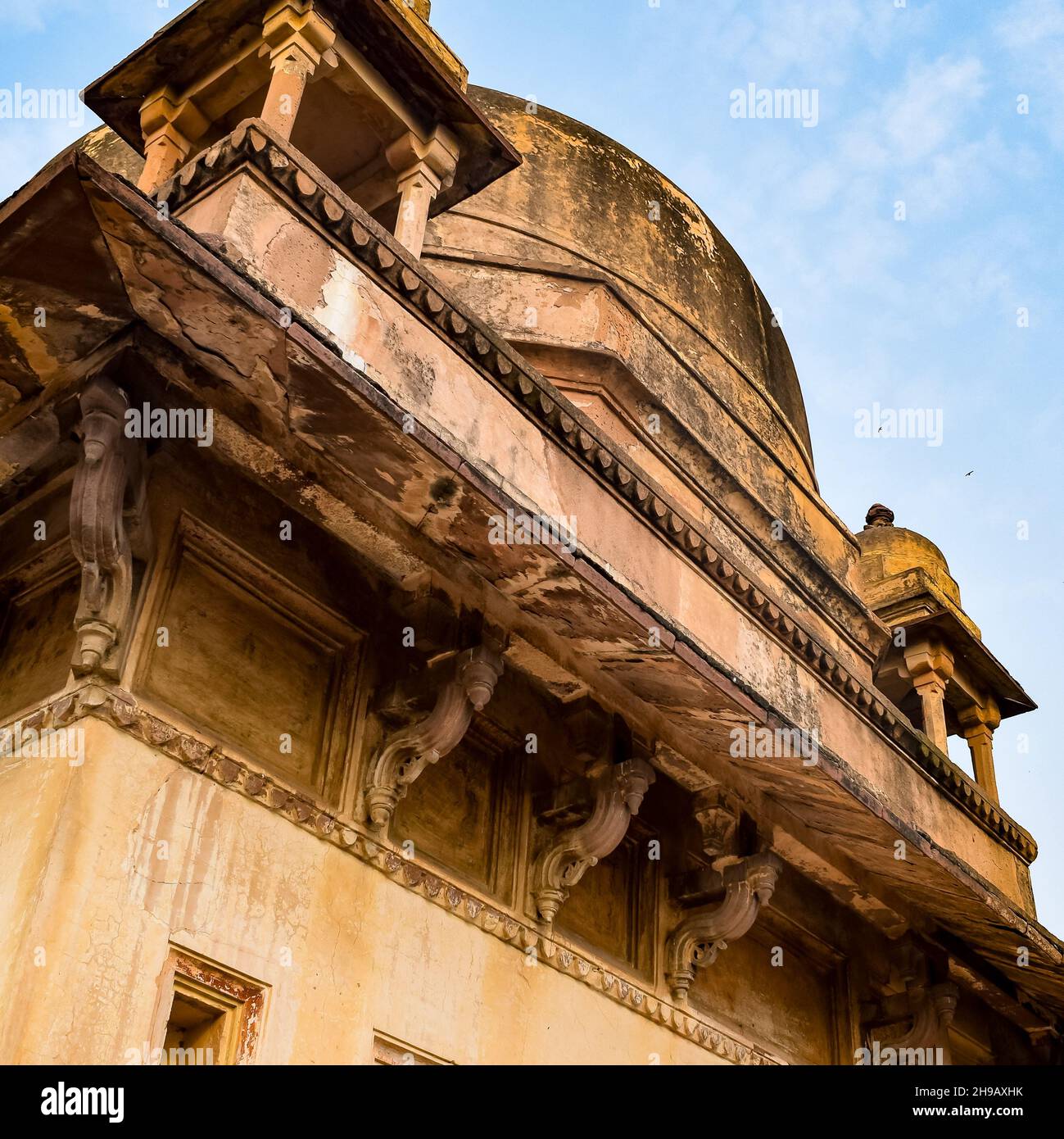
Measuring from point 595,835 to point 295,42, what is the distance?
351 centimetres

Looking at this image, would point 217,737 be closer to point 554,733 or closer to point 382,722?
point 382,722

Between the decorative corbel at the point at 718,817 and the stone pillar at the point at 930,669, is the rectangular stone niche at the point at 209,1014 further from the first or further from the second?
the stone pillar at the point at 930,669

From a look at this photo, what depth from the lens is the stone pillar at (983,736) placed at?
411 inches

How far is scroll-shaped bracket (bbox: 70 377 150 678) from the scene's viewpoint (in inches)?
198

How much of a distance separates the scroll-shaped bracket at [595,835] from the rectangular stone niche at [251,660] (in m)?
1.14

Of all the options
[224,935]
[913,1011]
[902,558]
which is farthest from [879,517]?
[224,935]

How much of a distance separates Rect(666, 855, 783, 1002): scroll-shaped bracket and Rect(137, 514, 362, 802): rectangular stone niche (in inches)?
82.8

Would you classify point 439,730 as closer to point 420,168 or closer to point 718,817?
point 718,817

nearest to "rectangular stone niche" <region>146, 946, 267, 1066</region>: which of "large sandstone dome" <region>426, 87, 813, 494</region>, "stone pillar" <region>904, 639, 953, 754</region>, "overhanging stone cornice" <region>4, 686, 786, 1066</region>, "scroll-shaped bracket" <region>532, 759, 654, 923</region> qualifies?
"overhanging stone cornice" <region>4, 686, 786, 1066</region>

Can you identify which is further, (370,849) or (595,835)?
(595,835)

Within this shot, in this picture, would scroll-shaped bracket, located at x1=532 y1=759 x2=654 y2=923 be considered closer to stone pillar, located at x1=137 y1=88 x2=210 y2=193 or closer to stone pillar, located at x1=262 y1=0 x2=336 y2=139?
stone pillar, located at x1=262 y1=0 x2=336 y2=139

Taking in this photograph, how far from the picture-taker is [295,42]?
6.16 metres
